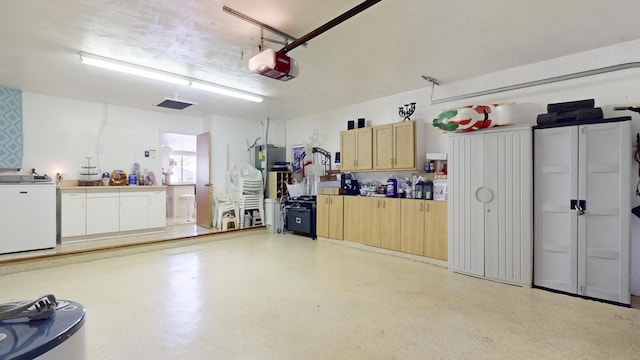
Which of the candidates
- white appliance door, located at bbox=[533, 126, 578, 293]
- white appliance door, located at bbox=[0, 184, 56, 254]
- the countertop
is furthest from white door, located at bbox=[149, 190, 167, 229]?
white appliance door, located at bbox=[533, 126, 578, 293]

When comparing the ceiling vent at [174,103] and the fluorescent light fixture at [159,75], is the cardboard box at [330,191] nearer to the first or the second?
the fluorescent light fixture at [159,75]

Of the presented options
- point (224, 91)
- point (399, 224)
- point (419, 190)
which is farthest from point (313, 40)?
point (399, 224)

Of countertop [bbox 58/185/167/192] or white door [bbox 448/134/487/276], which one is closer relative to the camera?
white door [bbox 448/134/487/276]

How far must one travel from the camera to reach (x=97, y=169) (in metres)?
6.15

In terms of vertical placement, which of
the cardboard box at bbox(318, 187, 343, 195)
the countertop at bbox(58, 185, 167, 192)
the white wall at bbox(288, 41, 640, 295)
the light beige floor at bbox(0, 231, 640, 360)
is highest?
the white wall at bbox(288, 41, 640, 295)

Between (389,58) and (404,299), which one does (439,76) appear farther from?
(404,299)

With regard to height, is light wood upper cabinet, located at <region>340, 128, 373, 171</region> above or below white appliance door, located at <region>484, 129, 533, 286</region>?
above

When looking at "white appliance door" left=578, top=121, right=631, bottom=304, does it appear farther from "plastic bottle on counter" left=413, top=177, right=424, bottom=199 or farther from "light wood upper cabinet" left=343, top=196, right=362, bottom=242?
"light wood upper cabinet" left=343, top=196, right=362, bottom=242

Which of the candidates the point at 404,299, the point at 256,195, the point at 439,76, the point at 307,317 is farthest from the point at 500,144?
the point at 256,195

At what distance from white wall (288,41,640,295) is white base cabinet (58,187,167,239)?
497cm

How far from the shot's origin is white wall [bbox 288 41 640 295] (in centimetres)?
336

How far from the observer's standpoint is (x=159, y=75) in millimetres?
4336

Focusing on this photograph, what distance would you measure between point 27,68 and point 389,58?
5.02 m

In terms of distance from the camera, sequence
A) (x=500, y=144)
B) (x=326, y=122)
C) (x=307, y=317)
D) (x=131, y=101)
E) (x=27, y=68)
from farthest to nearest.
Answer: (x=326, y=122)
(x=131, y=101)
(x=27, y=68)
(x=500, y=144)
(x=307, y=317)
